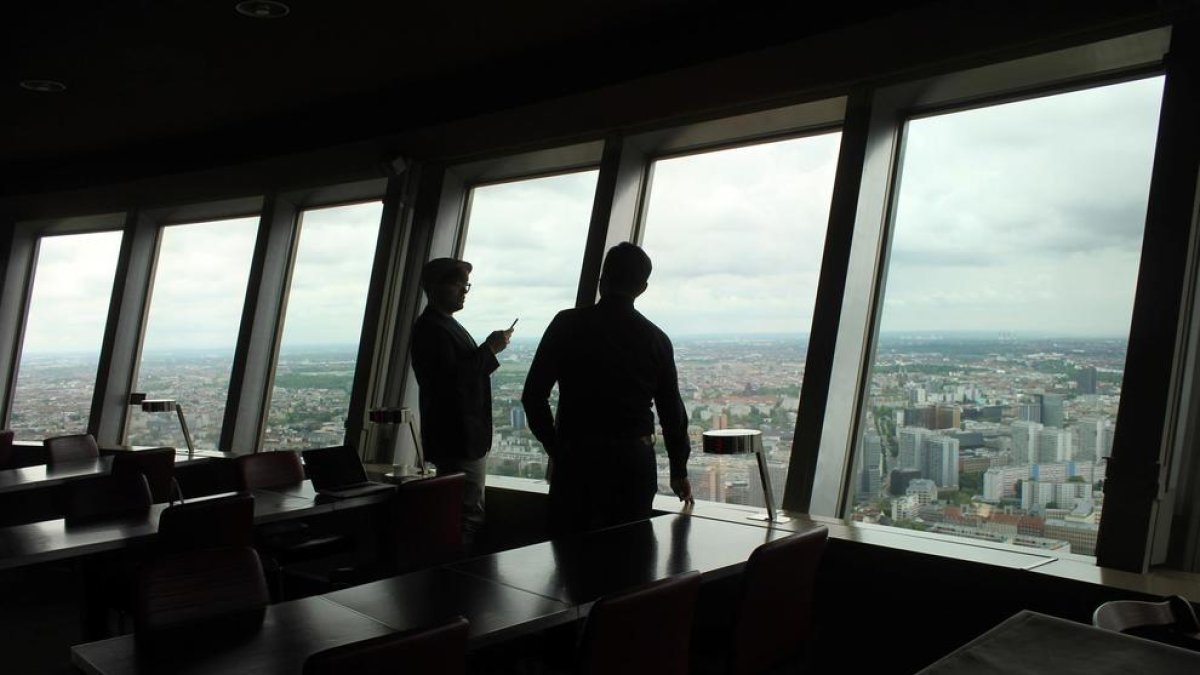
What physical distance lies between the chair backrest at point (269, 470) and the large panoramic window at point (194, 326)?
2750 millimetres

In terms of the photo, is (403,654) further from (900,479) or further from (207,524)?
(900,479)

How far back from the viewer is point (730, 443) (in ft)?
10.6

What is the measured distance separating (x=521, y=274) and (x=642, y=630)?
148 inches

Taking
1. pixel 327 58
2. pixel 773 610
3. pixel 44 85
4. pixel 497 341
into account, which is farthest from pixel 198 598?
pixel 44 85

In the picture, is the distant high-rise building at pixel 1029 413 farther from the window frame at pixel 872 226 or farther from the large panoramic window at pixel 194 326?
the large panoramic window at pixel 194 326

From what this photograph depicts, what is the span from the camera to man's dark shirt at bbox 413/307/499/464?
413 centimetres

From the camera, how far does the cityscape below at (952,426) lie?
3395mm

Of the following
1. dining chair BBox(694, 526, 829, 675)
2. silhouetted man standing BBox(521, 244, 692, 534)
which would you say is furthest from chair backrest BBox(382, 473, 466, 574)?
dining chair BBox(694, 526, 829, 675)

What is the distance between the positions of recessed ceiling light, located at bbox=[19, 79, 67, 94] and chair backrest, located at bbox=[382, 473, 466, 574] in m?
3.53

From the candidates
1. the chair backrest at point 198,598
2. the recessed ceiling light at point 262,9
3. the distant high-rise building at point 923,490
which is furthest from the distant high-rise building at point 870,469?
the recessed ceiling light at point 262,9

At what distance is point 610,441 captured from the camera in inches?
127

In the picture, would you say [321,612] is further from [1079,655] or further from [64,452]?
[64,452]

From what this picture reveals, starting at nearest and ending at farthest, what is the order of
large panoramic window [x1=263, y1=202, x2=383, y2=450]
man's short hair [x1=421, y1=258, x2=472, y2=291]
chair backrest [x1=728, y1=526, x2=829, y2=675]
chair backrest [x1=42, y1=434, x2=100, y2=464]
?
chair backrest [x1=728, y1=526, x2=829, y2=675], man's short hair [x1=421, y1=258, x2=472, y2=291], chair backrest [x1=42, y1=434, x2=100, y2=464], large panoramic window [x1=263, y1=202, x2=383, y2=450]

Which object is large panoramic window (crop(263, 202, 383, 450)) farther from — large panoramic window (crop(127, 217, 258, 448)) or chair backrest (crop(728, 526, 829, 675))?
chair backrest (crop(728, 526, 829, 675))
